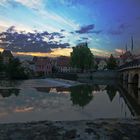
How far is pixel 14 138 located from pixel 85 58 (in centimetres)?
12909

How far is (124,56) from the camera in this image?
197 metres

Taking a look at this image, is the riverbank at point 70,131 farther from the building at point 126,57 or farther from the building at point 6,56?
the building at point 126,57

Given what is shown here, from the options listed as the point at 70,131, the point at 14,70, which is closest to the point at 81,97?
the point at 70,131

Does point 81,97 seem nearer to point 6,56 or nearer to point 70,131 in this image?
point 70,131

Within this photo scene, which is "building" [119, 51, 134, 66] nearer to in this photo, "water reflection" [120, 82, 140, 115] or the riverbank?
"water reflection" [120, 82, 140, 115]

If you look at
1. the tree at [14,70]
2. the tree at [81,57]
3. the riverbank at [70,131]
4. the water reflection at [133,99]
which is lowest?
the water reflection at [133,99]

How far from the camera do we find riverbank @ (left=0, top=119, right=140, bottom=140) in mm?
10836

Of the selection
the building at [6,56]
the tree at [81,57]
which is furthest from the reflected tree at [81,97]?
Result: the building at [6,56]

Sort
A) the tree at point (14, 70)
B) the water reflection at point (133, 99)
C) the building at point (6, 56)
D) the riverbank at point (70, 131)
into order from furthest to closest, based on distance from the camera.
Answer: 1. the building at point (6, 56)
2. the tree at point (14, 70)
3. the water reflection at point (133, 99)
4. the riverbank at point (70, 131)

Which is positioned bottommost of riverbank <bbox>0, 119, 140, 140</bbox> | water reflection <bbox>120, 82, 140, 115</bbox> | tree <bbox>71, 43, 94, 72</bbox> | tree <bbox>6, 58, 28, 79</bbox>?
water reflection <bbox>120, 82, 140, 115</bbox>

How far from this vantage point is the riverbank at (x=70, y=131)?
427 inches

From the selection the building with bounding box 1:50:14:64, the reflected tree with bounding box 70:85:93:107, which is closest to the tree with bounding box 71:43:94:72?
the building with bounding box 1:50:14:64

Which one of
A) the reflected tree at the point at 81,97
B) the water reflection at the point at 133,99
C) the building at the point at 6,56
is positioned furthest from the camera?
the building at the point at 6,56

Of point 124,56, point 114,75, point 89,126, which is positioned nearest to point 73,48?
point 114,75
